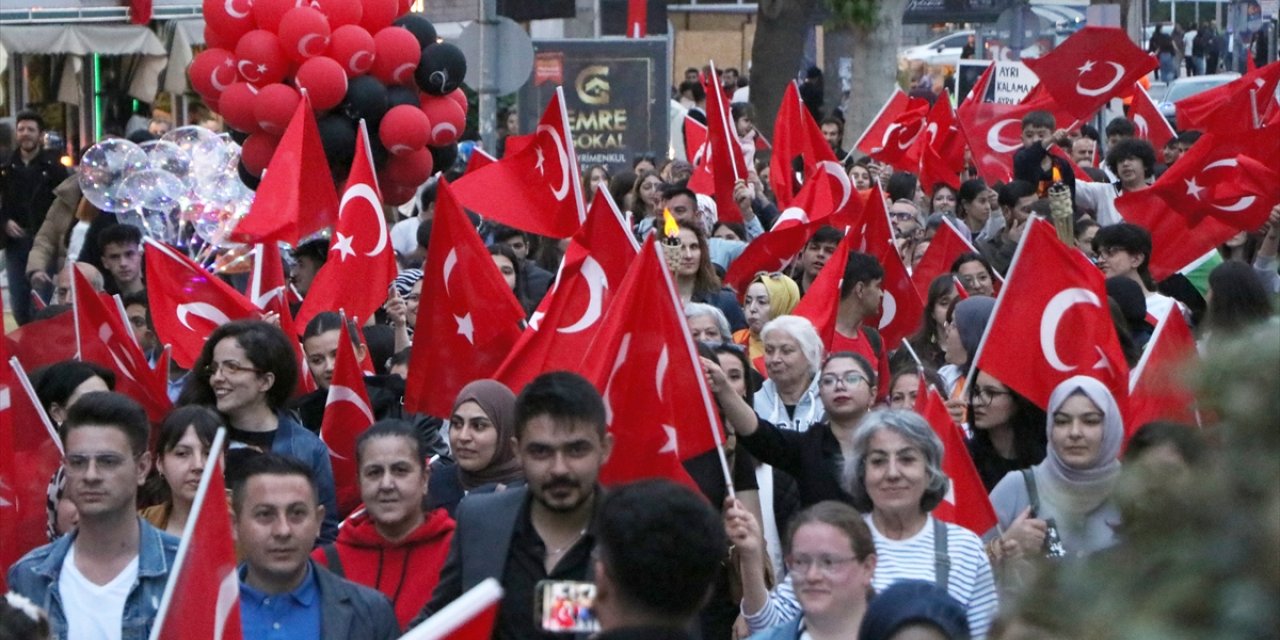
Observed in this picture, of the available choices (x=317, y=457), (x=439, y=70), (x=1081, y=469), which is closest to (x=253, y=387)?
(x=317, y=457)

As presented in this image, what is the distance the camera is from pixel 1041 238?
701 centimetres

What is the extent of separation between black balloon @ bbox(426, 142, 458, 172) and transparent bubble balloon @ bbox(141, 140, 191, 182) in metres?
1.72

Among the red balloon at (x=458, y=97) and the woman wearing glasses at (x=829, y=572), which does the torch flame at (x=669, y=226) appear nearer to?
the red balloon at (x=458, y=97)

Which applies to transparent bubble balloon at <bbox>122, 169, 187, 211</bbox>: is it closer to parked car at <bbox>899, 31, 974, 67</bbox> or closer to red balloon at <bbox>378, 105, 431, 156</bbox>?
red balloon at <bbox>378, 105, 431, 156</bbox>

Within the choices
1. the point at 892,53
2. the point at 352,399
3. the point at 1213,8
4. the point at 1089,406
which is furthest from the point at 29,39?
the point at 1213,8

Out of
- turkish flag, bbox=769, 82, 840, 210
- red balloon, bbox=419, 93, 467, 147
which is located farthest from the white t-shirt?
turkish flag, bbox=769, 82, 840, 210

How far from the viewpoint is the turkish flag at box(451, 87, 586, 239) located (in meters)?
9.01

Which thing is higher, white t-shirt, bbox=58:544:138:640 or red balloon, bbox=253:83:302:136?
red balloon, bbox=253:83:302:136

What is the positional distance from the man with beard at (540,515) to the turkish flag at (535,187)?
15.4 feet

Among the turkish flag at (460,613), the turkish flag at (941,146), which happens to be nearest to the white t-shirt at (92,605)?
the turkish flag at (460,613)

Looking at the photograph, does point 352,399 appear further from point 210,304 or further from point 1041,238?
point 1041,238

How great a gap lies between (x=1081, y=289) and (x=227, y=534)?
12.4ft

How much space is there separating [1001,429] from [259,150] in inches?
222

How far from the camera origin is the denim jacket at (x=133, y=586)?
15.3 feet
